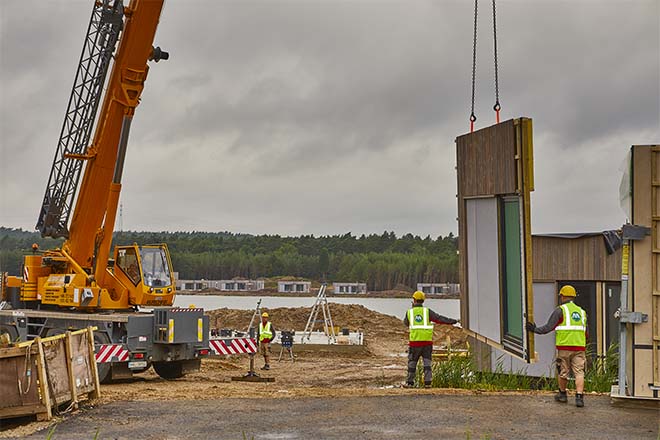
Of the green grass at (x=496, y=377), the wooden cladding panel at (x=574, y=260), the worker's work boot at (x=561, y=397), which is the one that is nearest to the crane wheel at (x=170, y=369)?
the green grass at (x=496, y=377)

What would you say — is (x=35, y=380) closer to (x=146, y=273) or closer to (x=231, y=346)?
(x=146, y=273)

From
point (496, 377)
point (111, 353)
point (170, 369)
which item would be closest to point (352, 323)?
point (170, 369)

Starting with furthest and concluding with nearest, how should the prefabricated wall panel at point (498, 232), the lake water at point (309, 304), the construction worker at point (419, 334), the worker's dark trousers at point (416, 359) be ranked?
1. the lake water at point (309, 304)
2. the construction worker at point (419, 334)
3. the worker's dark trousers at point (416, 359)
4. the prefabricated wall panel at point (498, 232)

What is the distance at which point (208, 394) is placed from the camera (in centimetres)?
1389

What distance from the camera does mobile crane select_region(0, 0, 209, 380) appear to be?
1811cm

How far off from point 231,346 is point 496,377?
6.88m

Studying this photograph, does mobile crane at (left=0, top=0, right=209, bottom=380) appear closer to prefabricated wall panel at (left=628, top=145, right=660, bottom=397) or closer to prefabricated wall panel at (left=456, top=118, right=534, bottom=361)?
prefabricated wall panel at (left=456, top=118, right=534, bottom=361)

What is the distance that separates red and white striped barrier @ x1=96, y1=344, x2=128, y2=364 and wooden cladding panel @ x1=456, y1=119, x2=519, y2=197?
752cm

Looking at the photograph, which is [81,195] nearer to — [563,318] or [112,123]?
[112,123]

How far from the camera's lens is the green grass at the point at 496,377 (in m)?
14.6

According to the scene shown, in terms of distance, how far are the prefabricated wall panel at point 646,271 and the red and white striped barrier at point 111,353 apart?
10.1m

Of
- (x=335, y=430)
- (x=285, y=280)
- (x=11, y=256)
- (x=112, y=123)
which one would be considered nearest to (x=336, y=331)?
(x=11, y=256)

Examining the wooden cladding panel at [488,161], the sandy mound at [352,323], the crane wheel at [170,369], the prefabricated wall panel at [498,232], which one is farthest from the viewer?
the sandy mound at [352,323]

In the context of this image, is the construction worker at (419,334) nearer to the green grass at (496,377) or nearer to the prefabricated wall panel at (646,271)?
the green grass at (496,377)
